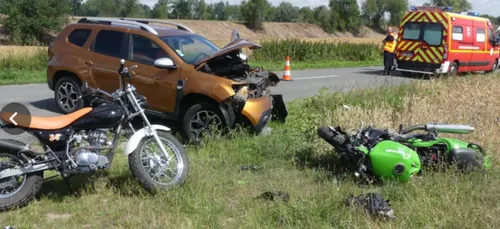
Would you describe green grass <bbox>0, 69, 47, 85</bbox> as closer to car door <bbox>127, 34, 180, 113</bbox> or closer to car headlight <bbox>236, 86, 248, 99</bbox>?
car door <bbox>127, 34, 180, 113</bbox>

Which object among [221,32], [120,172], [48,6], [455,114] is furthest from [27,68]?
[221,32]

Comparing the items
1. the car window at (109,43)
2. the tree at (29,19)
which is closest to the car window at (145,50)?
the car window at (109,43)

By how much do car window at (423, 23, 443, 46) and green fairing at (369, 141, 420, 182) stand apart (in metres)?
14.3

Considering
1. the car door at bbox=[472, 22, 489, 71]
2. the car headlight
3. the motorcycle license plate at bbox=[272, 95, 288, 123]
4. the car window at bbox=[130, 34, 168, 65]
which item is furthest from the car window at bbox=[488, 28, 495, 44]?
the car window at bbox=[130, 34, 168, 65]

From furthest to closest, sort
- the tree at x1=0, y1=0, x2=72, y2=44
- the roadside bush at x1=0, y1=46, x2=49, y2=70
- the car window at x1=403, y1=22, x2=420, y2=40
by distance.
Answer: the tree at x1=0, y1=0, x2=72, y2=44 → the car window at x1=403, y1=22, x2=420, y2=40 → the roadside bush at x1=0, y1=46, x2=49, y2=70

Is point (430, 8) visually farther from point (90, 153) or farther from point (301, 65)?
point (90, 153)

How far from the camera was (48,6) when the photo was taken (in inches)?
1652

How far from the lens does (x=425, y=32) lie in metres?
18.3

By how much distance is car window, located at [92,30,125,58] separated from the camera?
8.32 metres

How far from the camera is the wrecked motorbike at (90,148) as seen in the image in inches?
183

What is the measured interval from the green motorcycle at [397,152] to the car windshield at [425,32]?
13.5m

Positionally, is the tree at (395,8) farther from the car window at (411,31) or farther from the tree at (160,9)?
the car window at (411,31)

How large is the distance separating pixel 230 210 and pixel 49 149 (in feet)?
6.10

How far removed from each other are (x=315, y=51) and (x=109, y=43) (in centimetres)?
1942
